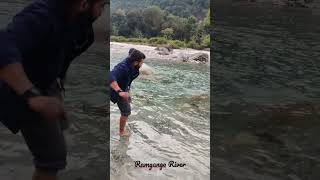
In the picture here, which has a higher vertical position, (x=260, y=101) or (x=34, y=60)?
(x=34, y=60)

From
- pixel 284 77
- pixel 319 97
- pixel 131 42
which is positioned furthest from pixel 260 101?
pixel 131 42

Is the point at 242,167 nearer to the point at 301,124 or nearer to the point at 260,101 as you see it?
the point at 301,124

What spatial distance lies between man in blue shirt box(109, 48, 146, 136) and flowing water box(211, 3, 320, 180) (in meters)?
2.27

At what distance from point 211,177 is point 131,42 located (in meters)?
2.67

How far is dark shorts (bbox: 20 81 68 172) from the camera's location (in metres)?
3.73

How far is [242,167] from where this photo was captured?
798 centimetres

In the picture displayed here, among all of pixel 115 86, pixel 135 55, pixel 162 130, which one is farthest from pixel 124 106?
pixel 162 130

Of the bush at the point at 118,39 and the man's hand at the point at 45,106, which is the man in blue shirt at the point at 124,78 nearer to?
the bush at the point at 118,39

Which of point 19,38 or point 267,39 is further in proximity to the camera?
point 267,39

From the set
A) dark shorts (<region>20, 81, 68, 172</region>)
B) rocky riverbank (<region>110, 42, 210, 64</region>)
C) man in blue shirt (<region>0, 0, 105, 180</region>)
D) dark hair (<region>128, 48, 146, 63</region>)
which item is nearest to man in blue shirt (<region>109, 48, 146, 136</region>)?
dark hair (<region>128, 48, 146, 63</region>)

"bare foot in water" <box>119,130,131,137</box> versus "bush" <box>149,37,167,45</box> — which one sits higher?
"bush" <box>149,37,167,45</box>

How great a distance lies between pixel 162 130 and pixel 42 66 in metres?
3.71

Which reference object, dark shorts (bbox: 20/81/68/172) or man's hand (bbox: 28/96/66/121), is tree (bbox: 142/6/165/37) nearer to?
dark shorts (bbox: 20/81/68/172)

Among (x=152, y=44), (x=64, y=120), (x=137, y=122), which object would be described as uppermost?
(x=152, y=44)
